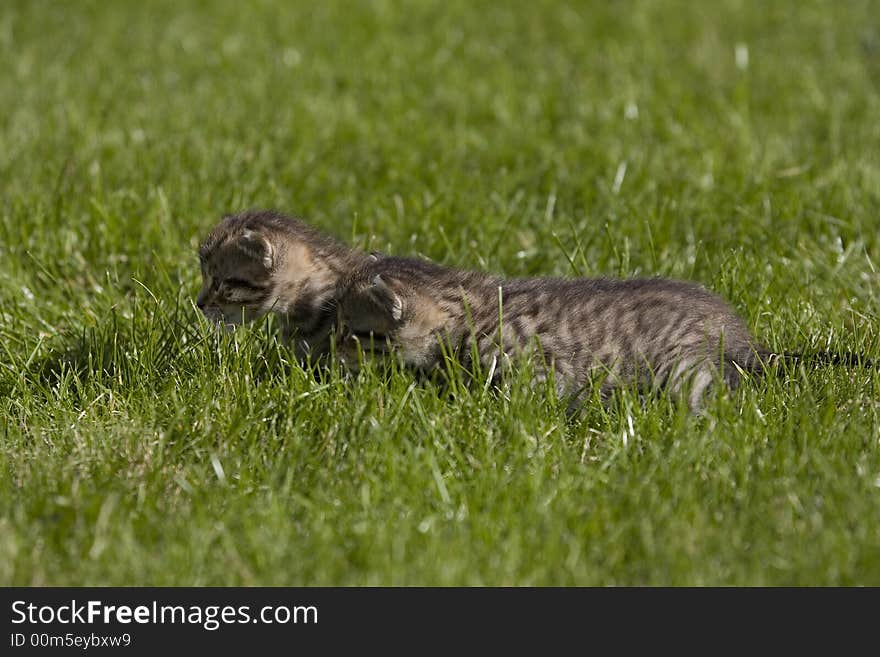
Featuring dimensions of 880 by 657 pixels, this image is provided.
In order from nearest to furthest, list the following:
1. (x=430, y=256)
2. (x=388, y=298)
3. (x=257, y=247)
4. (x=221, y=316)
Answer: (x=388, y=298) → (x=257, y=247) → (x=221, y=316) → (x=430, y=256)

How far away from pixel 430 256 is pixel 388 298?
165cm

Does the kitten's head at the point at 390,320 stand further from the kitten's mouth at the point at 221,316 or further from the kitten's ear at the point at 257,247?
the kitten's mouth at the point at 221,316

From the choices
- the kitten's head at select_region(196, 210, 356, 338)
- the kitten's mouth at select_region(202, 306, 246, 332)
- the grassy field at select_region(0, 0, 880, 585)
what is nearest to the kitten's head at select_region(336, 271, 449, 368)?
the grassy field at select_region(0, 0, 880, 585)

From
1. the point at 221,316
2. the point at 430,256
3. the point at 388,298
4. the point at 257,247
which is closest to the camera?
the point at 388,298

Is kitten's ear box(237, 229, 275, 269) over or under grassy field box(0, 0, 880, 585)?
over

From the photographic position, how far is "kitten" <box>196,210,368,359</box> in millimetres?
6086

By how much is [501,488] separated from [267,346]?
1799 mm

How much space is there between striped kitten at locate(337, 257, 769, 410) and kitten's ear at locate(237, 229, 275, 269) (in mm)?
407

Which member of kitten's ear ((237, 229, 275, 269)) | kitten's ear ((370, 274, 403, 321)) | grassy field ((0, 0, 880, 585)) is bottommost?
grassy field ((0, 0, 880, 585))

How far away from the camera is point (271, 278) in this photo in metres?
6.13

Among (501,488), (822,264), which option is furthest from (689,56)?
(501,488)

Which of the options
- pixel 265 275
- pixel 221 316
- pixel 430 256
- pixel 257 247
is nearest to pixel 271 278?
pixel 265 275

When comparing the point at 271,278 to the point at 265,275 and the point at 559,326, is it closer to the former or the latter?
the point at 265,275

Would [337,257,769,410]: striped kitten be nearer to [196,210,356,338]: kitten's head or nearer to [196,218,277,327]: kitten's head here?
[196,210,356,338]: kitten's head
